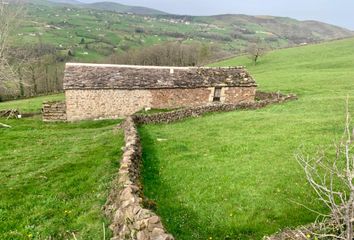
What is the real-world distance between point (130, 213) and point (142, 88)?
2134 cm

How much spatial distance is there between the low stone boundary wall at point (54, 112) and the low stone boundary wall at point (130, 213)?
58.8 ft

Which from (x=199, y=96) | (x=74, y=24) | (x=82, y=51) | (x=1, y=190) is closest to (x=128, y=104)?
(x=199, y=96)

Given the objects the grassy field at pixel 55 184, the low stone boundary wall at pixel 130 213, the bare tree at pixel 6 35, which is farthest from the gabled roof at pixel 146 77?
the low stone boundary wall at pixel 130 213

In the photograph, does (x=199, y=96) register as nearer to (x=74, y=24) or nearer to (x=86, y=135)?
(x=86, y=135)

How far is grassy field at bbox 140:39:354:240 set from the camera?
32.6 feet

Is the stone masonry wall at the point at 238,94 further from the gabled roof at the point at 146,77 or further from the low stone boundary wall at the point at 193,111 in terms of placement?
the low stone boundary wall at the point at 193,111

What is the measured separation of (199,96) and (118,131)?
11.7 meters

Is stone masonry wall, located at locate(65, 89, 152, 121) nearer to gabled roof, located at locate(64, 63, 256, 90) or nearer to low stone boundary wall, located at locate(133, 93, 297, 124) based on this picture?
gabled roof, located at locate(64, 63, 256, 90)

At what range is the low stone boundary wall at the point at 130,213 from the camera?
789 cm

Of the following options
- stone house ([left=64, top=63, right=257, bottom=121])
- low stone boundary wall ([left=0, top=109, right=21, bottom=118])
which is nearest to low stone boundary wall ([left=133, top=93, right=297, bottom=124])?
stone house ([left=64, top=63, right=257, bottom=121])

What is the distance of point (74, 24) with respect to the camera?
194750 millimetres

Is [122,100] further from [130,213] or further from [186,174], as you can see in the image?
[130,213]

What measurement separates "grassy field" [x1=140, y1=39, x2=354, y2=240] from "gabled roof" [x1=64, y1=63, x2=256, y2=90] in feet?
21.0

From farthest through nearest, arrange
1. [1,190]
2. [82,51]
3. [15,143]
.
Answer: [82,51]
[15,143]
[1,190]
